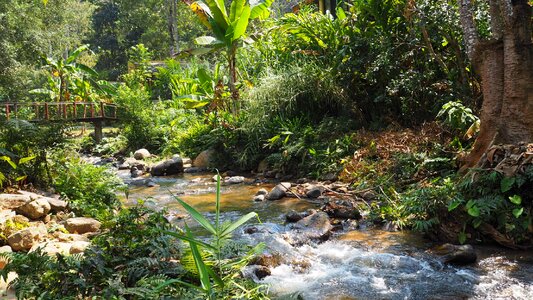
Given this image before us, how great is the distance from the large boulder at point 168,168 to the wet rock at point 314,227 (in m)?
6.48

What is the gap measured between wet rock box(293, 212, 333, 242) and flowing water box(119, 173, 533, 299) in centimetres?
12

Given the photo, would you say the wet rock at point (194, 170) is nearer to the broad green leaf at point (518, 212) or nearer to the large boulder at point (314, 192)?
the large boulder at point (314, 192)

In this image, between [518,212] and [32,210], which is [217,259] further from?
[518,212]

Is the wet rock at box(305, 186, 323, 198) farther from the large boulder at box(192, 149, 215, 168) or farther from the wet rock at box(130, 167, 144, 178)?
the wet rock at box(130, 167, 144, 178)

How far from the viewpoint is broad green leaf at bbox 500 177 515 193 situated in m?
5.40

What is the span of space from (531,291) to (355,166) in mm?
4757

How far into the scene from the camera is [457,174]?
673 centimetres

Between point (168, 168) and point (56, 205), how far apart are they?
6.34 m

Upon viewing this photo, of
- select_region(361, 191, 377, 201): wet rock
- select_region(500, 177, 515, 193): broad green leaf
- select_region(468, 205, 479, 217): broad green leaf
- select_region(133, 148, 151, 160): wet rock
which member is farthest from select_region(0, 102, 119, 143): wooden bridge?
select_region(500, 177, 515, 193): broad green leaf

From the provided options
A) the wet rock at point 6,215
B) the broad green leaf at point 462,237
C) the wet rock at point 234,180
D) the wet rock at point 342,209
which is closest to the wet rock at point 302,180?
the wet rock at point 234,180

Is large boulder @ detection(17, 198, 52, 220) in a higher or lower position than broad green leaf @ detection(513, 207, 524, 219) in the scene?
lower

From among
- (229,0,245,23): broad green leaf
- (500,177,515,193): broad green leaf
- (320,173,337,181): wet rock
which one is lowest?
(320,173,337,181): wet rock

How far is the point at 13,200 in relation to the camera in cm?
569

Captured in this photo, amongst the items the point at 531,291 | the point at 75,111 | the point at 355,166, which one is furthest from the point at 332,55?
the point at 75,111
